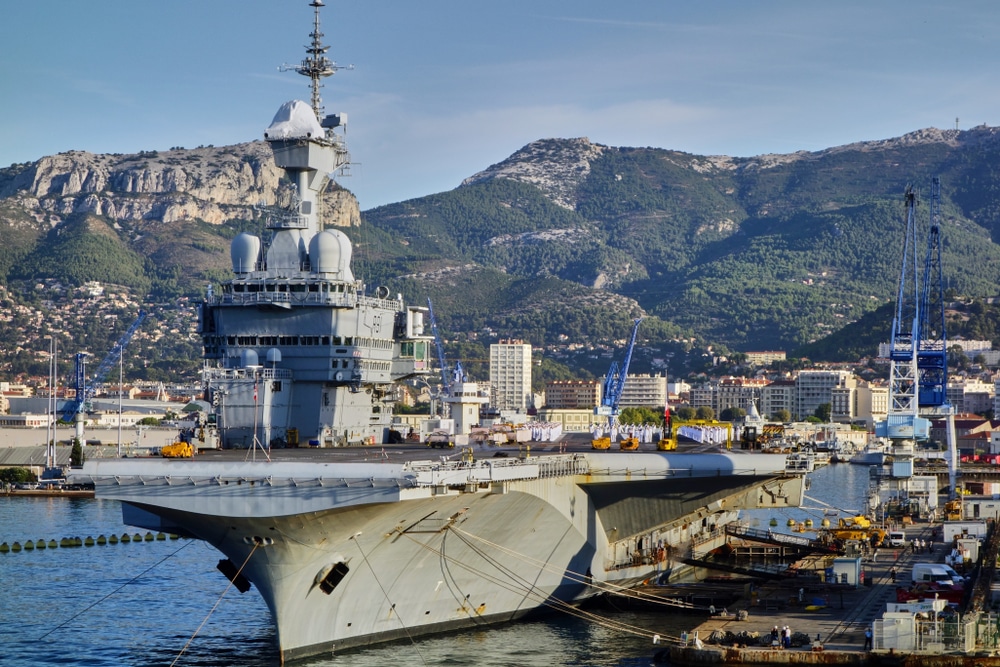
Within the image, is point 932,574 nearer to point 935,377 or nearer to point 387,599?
point 387,599

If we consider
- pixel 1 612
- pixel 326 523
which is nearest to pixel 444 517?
pixel 326 523

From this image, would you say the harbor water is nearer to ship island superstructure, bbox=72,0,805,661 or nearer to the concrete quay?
ship island superstructure, bbox=72,0,805,661

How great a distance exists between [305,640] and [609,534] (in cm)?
1056

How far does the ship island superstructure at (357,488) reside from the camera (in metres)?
26.6

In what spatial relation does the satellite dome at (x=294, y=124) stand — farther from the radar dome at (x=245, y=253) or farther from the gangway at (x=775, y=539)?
the gangway at (x=775, y=539)

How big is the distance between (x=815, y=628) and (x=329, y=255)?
1454 centimetres

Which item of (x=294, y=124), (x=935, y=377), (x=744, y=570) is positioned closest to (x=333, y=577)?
(x=294, y=124)

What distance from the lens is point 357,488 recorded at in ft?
84.5

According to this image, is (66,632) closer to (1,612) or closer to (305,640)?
(1,612)

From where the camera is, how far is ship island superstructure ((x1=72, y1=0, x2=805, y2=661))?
26.6m

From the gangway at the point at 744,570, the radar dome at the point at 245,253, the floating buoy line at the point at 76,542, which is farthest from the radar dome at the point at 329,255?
the floating buoy line at the point at 76,542

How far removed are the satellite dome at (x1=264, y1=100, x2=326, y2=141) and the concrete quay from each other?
51.1 ft

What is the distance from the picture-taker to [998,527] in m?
52.4

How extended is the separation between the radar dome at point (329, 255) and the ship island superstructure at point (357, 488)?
5 cm
